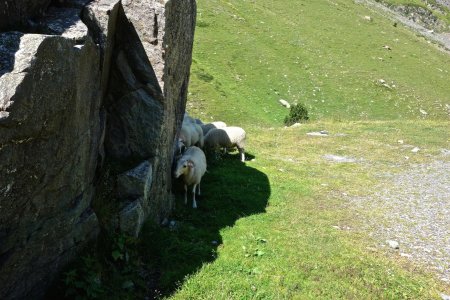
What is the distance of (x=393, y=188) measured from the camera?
747 inches

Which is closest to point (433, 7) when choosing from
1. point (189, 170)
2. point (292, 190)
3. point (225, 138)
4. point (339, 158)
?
point (339, 158)

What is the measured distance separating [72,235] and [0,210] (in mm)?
2296

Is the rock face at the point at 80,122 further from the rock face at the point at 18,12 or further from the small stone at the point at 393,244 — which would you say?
the small stone at the point at 393,244

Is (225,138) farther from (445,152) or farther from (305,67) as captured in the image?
(305,67)

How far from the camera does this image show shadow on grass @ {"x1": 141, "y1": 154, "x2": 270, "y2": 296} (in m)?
10.5

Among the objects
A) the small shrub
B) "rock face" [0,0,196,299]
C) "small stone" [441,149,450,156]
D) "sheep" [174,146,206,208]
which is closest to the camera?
"rock face" [0,0,196,299]

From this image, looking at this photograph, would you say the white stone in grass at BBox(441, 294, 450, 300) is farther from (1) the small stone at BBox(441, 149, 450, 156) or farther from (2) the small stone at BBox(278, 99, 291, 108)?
(2) the small stone at BBox(278, 99, 291, 108)

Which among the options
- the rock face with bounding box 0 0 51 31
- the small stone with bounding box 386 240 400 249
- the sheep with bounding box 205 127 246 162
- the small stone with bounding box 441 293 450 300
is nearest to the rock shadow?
the rock face with bounding box 0 0 51 31

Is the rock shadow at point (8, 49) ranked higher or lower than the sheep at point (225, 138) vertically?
higher

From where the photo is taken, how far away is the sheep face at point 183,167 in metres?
13.8

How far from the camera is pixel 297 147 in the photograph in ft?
86.4

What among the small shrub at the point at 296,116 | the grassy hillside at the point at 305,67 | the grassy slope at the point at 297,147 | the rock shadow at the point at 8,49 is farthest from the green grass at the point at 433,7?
the rock shadow at the point at 8,49

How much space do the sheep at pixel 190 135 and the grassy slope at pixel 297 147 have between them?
1.28m

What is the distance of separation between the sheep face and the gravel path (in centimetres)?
606
